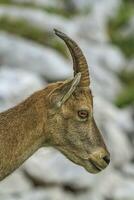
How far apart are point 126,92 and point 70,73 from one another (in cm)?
455

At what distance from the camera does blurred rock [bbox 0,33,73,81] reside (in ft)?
112

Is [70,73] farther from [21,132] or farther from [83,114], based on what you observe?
[21,132]

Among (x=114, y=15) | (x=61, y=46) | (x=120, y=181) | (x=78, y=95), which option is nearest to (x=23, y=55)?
(x=61, y=46)

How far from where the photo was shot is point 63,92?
1445 centimetres

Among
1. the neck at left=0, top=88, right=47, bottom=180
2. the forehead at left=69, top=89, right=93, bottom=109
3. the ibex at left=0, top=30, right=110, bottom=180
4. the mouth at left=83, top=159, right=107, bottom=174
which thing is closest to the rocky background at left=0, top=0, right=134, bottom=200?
the mouth at left=83, top=159, right=107, bottom=174

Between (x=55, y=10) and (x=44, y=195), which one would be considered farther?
(x=55, y=10)

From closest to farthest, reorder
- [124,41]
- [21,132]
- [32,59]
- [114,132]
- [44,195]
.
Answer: [21,132]
[44,195]
[114,132]
[32,59]
[124,41]

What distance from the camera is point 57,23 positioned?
40125mm

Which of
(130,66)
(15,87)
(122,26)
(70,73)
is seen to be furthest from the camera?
(122,26)

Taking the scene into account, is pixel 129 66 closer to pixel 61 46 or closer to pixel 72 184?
pixel 61 46

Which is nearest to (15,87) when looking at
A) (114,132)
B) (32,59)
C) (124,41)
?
(114,132)

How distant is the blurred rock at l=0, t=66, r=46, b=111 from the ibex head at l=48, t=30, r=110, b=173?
481 inches

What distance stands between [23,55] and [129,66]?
8441 mm

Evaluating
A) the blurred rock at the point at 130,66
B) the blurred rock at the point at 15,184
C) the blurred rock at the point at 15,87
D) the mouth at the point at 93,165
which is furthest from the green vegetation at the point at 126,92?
the mouth at the point at 93,165
